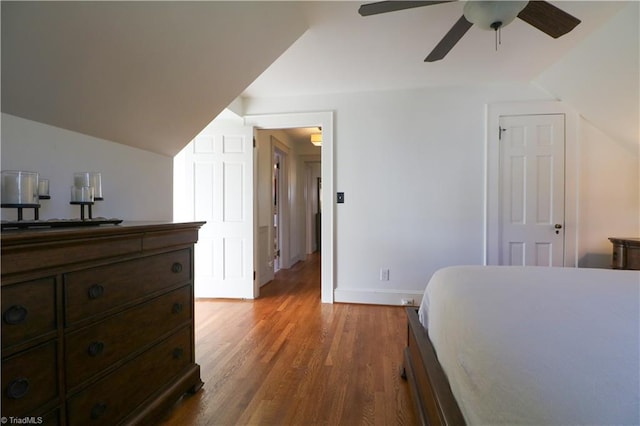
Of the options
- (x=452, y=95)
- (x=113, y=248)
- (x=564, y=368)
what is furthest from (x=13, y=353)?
(x=452, y=95)

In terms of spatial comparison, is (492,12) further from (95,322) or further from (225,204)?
(225,204)

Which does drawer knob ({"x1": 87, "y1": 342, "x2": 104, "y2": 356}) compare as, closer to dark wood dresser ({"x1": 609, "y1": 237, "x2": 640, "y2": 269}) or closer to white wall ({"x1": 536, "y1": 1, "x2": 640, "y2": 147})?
white wall ({"x1": 536, "y1": 1, "x2": 640, "y2": 147})

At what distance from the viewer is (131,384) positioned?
1204mm

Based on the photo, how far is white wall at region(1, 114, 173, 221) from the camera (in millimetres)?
1150

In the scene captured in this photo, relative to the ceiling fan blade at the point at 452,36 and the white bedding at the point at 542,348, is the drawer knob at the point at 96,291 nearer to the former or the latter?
the white bedding at the point at 542,348

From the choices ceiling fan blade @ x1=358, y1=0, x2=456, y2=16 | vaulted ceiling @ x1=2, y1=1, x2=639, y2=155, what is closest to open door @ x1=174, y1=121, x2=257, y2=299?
vaulted ceiling @ x1=2, y1=1, x2=639, y2=155

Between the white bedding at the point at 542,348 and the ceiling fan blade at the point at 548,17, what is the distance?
127 centimetres

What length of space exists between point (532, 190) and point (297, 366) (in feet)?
9.17

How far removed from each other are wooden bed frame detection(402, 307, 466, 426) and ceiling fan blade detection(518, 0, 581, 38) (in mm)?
1664

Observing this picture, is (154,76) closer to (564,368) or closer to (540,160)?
(564,368)

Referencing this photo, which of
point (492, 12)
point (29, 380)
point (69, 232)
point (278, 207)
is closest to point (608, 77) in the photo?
point (492, 12)

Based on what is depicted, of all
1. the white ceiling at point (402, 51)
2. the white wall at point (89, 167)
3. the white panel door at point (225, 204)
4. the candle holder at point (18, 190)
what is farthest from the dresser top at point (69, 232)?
the white panel door at point (225, 204)

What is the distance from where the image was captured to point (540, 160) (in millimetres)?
2777

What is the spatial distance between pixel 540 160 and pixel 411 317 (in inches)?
91.5
